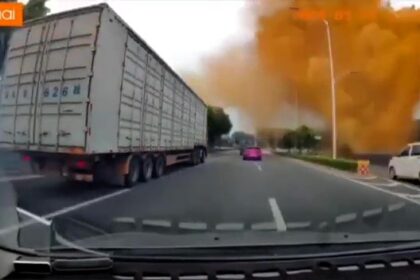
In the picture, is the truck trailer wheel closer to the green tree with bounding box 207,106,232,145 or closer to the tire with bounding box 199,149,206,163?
the tire with bounding box 199,149,206,163

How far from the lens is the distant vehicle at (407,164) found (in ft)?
9.56

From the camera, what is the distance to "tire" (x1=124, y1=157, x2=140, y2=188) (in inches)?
112

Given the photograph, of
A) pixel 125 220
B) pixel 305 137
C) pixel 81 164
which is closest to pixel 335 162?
pixel 305 137

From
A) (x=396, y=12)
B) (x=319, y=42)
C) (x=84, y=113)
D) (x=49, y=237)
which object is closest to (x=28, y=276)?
(x=49, y=237)

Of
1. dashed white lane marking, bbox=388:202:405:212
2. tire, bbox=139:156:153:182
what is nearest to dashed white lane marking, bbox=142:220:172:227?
tire, bbox=139:156:153:182

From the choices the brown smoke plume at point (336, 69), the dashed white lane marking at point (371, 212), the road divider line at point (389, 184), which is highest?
the brown smoke plume at point (336, 69)

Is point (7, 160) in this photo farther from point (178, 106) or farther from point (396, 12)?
point (396, 12)

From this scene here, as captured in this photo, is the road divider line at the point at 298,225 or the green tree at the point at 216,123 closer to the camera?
the road divider line at the point at 298,225

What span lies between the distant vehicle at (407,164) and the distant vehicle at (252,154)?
2.53ft

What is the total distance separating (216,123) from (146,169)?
19.0 inches

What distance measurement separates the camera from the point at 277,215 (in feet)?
8.71

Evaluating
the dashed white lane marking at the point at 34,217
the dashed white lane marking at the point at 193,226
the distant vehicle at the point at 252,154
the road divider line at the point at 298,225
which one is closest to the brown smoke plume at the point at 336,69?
the distant vehicle at the point at 252,154

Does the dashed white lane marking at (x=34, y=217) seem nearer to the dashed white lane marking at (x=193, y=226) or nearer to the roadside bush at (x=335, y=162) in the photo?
the dashed white lane marking at (x=193, y=226)

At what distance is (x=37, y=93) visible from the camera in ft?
7.84
